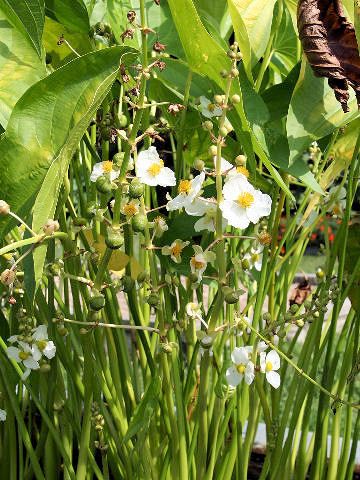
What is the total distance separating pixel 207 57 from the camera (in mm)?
382

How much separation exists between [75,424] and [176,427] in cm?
12

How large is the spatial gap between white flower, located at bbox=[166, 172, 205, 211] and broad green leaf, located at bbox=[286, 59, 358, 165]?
0.23 ft

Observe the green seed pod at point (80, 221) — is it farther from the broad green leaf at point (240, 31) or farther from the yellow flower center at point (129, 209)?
the broad green leaf at point (240, 31)

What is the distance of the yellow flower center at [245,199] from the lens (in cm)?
37

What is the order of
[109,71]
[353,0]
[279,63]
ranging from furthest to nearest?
1. [279,63]
2. [353,0]
3. [109,71]

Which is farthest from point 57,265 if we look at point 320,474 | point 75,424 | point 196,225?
point 320,474

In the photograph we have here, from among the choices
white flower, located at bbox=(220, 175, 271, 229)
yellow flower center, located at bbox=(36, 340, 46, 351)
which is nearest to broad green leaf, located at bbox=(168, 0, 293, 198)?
white flower, located at bbox=(220, 175, 271, 229)

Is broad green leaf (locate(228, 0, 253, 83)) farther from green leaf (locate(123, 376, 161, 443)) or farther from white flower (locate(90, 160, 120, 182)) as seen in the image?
green leaf (locate(123, 376, 161, 443))

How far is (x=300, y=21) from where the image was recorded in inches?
15.7

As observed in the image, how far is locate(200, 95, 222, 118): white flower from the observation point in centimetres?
43

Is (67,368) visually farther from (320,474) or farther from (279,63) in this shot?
(279,63)

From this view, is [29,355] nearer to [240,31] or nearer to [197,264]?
[197,264]

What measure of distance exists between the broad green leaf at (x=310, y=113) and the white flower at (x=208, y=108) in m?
0.05

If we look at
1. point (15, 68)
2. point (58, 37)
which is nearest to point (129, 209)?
point (15, 68)
